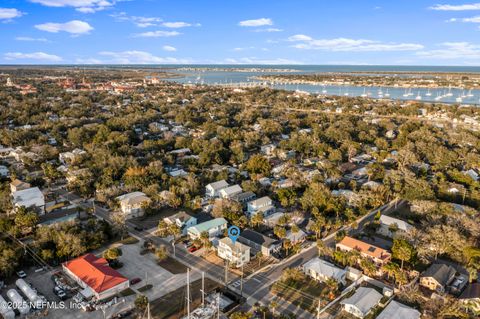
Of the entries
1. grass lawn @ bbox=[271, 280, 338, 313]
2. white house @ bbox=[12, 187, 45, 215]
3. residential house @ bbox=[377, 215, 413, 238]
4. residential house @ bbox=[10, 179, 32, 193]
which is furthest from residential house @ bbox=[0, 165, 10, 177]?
residential house @ bbox=[377, 215, 413, 238]

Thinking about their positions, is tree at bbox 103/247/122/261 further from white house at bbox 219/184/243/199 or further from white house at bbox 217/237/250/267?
white house at bbox 219/184/243/199

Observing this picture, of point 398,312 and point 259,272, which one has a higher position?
point 398,312

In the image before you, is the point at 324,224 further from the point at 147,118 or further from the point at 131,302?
the point at 147,118

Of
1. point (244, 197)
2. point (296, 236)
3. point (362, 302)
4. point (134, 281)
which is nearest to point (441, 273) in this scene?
point (362, 302)

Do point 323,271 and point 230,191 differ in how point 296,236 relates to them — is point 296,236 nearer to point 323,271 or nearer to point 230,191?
point 323,271

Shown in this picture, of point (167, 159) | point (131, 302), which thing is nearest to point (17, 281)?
point (131, 302)

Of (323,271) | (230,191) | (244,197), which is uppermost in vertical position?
(230,191)

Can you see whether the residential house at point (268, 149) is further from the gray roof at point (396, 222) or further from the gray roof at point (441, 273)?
the gray roof at point (441, 273)
